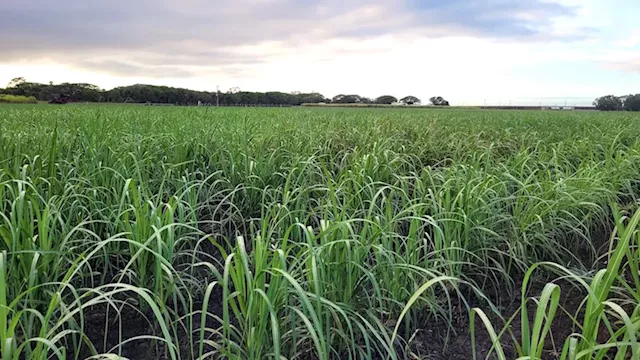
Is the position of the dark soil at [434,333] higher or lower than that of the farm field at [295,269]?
lower

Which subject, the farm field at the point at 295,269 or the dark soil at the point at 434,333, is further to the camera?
the dark soil at the point at 434,333

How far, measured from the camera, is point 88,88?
40.9 metres

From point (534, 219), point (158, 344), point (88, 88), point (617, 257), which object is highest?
point (88, 88)

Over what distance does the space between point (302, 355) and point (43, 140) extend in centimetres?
288

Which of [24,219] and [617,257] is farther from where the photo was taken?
[24,219]

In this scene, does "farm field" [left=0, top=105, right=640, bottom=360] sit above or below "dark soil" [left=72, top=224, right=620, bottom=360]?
above

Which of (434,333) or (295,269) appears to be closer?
(295,269)

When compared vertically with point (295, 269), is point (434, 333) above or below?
below

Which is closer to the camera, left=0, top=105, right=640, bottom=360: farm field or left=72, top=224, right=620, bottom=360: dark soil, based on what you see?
left=0, top=105, right=640, bottom=360: farm field

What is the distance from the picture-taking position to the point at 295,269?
74.2 inches

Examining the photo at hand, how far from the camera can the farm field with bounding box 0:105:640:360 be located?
144cm

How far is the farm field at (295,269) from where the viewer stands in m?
1.44

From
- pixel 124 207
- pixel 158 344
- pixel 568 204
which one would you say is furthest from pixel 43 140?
pixel 568 204

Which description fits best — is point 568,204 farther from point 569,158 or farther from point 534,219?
point 569,158
